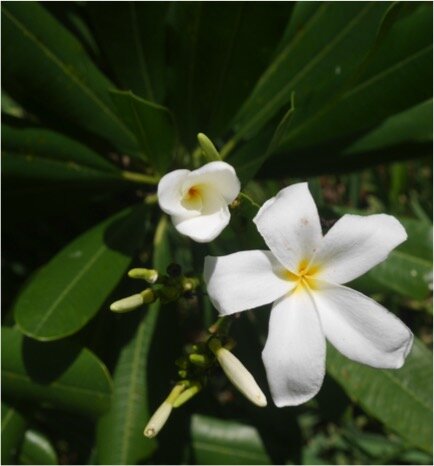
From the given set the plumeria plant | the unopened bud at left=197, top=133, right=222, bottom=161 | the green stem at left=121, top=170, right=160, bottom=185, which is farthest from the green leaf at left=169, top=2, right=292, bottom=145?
the unopened bud at left=197, top=133, right=222, bottom=161

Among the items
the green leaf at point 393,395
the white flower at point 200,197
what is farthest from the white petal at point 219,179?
the green leaf at point 393,395

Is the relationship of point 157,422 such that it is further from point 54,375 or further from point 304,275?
point 54,375

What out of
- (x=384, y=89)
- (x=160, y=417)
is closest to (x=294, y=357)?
(x=160, y=417)

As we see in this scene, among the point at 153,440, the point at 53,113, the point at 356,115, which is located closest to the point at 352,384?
the point at 153,440

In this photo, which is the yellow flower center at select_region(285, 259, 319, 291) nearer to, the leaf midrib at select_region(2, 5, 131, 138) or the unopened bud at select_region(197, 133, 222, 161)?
the unopened bud at select_region(197, 133, 222, 161)

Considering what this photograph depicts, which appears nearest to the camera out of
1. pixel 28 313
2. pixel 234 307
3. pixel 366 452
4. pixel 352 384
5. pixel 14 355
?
pixel 234 307

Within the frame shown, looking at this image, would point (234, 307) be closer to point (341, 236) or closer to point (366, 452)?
point (341, 236)
